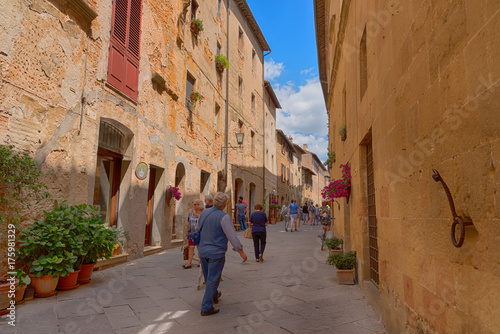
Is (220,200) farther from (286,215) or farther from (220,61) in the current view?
(286,215)

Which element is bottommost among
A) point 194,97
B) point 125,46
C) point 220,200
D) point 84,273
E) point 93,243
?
point 84,273

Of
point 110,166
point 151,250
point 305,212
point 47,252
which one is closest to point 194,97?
point 110,166

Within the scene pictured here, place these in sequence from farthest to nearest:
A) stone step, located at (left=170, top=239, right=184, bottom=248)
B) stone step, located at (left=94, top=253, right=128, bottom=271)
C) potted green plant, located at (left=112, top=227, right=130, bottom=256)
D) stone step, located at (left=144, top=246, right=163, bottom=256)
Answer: stone step, located at (left=170, top=239, right=184, bottom=248) < stone step, located at (left=144, top=246, right=163, bottom=256) < potted green plant, located at (left=112, top=227, right=130, bottom=256) < stone step, located at (left=94, top=253, right=128, bottom=271)

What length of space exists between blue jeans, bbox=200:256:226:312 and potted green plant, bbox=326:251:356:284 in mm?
2435

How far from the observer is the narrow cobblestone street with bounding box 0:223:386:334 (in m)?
3.61

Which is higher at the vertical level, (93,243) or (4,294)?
(93,243)

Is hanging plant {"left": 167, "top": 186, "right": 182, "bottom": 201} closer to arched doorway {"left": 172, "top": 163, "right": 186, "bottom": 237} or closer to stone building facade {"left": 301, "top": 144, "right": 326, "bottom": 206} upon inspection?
arched doorway {"left": 172, "top": 163, "right": 186, "bottom": 237}

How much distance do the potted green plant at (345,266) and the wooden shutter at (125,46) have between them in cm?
567

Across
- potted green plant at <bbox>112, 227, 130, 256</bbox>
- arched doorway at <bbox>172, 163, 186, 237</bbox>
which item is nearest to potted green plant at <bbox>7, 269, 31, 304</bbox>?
potted green plant at <bbox>112, 227, 130, 256</bbox>

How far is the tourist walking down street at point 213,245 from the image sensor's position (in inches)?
159

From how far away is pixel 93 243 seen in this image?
5293 mm

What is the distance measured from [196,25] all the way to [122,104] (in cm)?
561

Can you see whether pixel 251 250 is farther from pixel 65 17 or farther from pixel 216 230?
pixel 65 17

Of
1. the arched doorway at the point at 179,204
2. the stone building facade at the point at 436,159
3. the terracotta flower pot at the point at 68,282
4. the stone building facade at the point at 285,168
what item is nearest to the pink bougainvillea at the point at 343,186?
the stone building facade at the point at 436,159
